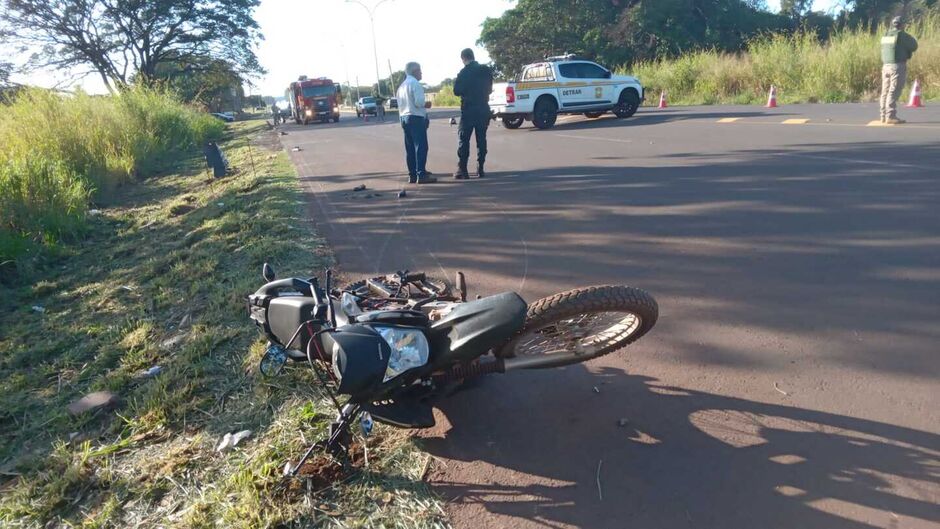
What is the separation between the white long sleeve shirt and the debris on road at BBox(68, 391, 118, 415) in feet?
22.2

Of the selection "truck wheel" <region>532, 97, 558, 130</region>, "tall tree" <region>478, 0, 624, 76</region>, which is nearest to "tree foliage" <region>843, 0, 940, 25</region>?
"tall tree" <region>478, 0, 624, 76</region>

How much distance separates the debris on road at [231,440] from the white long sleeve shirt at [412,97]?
7.27m

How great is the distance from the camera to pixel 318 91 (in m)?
41.2

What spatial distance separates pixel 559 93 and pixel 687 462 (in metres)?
17.7

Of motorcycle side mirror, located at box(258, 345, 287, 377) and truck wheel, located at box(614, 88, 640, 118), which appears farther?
truck wheel, located at box(614, 88, 640, 118)

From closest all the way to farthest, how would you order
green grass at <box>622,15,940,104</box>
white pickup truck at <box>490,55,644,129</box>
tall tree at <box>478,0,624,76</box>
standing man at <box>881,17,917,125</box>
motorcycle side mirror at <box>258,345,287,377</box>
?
1. motorcycle side mirror at <box>258,345,287,377</box>
2. standing man at <box>881,17,917,125</box>
3. white pickup truck at <box>490,55,644,129</box>
4. green grass at <box>622,15,940,104</box>
5. tall tree at <box>478,0,624,76</box>

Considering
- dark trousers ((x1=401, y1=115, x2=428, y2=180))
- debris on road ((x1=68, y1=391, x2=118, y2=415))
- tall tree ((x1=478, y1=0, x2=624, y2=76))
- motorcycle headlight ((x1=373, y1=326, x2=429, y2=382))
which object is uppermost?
tall tree ((x1=478, y1=0, x2=624, y2=76))

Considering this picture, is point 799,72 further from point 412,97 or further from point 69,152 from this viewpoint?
point 69,152

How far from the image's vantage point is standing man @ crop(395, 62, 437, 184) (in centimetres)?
969

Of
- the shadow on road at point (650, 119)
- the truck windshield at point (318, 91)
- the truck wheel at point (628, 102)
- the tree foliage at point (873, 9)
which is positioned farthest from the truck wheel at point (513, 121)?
the tree foliage at point (873, 9)

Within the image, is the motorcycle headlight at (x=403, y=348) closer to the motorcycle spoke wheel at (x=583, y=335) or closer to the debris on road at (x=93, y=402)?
the motorcycle spoke wheel at (x=583, y=335)

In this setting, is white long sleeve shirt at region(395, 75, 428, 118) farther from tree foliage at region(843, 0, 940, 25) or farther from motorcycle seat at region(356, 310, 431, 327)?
tree foliage at region(843, 0, 940, 25)

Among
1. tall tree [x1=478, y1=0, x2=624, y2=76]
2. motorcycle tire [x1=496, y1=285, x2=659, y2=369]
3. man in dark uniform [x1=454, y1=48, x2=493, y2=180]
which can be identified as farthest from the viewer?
tall tree [x1=478, y1=0, x2=624, y2=76]

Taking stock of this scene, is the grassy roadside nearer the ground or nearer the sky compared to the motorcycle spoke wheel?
nearer the ground
